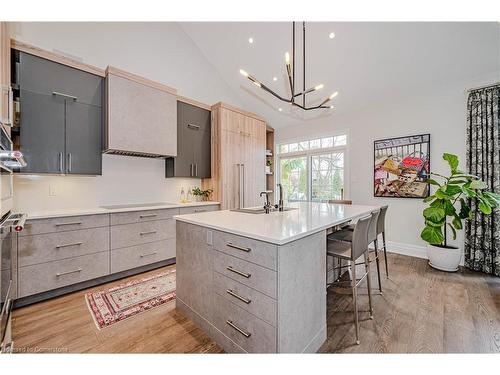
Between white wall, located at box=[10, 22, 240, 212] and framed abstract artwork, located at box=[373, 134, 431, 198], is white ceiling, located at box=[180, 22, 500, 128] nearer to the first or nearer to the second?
white wall, located at box=[10, 22, 240, 212]

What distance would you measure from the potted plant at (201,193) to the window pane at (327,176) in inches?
96.2

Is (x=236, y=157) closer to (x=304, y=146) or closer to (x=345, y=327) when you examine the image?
(x=304, y=146)

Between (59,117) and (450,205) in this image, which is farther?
(450,205)

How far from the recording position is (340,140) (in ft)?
15.0

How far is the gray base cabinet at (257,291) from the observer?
1278 mm

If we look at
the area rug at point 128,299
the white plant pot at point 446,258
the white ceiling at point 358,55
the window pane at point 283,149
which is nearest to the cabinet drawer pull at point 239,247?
the area rug at point 128,299

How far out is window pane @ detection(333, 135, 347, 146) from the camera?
4.50m

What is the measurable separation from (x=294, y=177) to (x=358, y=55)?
2.76 metres

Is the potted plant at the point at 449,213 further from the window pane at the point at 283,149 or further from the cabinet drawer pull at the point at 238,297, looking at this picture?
the window pane at the point at 283,149

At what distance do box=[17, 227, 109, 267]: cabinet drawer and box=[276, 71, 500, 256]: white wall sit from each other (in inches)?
166

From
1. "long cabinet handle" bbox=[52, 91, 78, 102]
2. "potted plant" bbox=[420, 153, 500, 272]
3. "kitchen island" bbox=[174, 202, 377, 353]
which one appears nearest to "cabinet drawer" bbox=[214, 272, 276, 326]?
"kitchen island" bbox=[174, 202, 377, 353]

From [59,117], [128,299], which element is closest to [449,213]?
[128,299]
